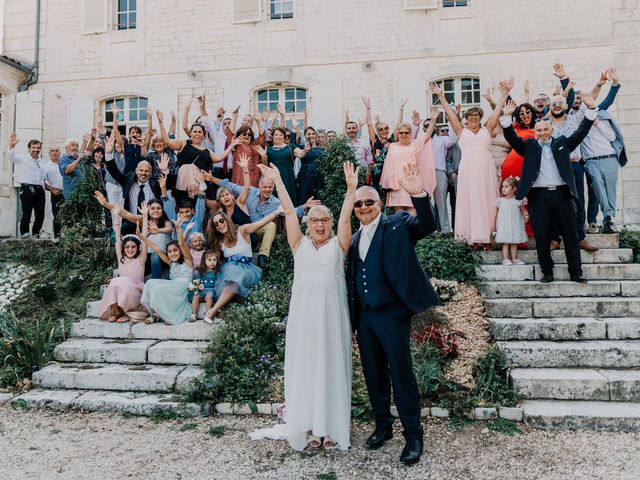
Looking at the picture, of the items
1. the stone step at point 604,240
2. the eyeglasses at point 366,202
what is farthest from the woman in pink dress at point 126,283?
the stone step at point 604,240

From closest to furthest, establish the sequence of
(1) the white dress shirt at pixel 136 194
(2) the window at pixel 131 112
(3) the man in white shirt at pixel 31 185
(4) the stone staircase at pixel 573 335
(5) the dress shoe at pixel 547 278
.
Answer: (4) the stone staircase at pixel 573 335 → (5) the dress shoe at pixel 547 278 → (1) the white dress shirt at pixel 136 194 → (3) the man in white shirt at pixel 31 185 → (2) the window at pixel 131 112

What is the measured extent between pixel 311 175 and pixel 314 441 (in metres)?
4.97

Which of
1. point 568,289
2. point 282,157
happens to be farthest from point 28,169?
point 568,289

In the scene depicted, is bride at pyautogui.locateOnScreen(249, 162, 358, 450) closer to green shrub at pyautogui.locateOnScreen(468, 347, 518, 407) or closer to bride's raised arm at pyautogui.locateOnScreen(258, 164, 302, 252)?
bride's raised arm at pyautogui.locateOnScreen(258, 164, 302, 252)

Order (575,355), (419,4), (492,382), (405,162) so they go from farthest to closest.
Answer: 1. (419,4)
2. (405,162)
3. (575,355)
4. (492,382)

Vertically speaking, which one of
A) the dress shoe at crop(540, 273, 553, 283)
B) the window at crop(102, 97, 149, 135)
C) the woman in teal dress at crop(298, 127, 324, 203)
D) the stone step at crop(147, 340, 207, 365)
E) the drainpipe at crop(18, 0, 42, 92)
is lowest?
the stone step at crop(147, 340, 207, 365)

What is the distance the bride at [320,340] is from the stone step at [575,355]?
1974mm

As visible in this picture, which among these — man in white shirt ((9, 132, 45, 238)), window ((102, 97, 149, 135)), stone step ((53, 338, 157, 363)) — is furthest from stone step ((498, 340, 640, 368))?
window ((102, 97, 149, 135))

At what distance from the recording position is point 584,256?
21.4ft

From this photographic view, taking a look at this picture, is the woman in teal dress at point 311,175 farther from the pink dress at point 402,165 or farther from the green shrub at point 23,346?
the green shrub at point 23,346

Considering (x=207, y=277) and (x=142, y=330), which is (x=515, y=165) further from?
(x=142, y=330)

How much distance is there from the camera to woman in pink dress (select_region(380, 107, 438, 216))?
7.10m

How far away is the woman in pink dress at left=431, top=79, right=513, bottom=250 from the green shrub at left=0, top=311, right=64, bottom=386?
5.14 m

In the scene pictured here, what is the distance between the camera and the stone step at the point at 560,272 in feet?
20.2
